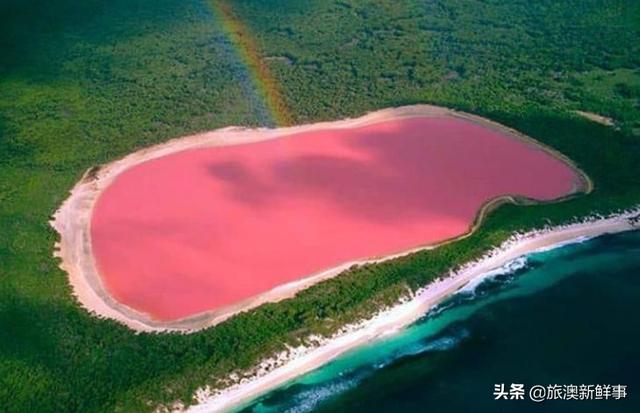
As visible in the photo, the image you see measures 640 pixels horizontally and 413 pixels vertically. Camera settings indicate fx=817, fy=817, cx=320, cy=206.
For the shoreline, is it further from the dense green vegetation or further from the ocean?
the ocean

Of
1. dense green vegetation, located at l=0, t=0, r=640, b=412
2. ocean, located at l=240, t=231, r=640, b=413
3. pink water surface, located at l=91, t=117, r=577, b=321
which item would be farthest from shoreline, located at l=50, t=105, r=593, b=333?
ocean, located at l=240, t=231, r=640, b=413

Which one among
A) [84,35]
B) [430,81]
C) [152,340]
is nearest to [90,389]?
[152,340]

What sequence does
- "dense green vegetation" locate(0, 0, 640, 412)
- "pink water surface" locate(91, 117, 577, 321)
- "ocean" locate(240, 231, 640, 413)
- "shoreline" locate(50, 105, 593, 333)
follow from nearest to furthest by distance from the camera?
"ocean" locate(240, 231, 640, 413) < "dense green vegetation" locate(0, 0, 640, 412) < "shoreline" locate(50, 105, 593, 333) < "pink water surface" locate(91, 117, 577, 321)

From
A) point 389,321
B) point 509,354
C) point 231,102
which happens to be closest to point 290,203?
point 389,321

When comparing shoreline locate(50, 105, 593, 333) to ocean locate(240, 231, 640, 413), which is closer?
ocean locate(240, 231, 640, 413)

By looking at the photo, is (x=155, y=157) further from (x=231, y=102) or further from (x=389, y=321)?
(x=389, y=321)
